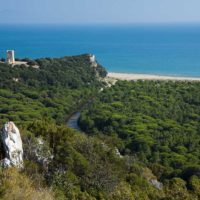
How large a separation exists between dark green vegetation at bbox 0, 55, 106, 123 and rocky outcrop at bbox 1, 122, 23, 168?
599 inches

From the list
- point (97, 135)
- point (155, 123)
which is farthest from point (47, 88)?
point (97, 135)

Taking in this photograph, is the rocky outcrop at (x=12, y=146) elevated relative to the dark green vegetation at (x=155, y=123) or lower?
elevated

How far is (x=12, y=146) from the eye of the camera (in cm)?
1438

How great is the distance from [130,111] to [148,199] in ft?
67.4

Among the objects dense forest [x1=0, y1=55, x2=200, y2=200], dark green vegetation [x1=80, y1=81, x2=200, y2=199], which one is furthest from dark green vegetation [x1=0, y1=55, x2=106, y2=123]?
dark green vegetation [x1=80, y1=81, x2=200, y2=199]

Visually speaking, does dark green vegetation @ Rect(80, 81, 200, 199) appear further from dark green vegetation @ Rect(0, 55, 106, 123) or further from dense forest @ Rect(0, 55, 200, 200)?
dark green vegetation @ Rect(0, 55, 106, 123)

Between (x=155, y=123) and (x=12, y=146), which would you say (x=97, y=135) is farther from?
(x=12, y=146)

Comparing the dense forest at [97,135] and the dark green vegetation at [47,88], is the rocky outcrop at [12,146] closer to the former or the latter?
the dense forest at [97,135]

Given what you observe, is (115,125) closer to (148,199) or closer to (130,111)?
(130,111)

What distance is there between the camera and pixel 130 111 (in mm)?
34594

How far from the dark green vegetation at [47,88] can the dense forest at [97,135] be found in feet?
0.30

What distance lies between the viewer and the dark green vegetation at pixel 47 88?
33875 mm

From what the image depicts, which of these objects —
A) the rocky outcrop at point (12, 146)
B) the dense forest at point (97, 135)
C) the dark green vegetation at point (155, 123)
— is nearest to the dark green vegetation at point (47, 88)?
the dense forest at point (97, 135)

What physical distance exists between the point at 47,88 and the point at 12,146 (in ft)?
97.0
